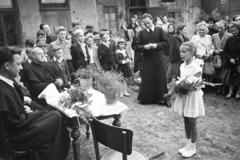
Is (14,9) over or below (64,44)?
over

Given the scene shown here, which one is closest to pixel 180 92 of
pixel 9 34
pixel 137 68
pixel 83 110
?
pixel 83 110

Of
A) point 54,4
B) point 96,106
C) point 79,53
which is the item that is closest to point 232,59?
point 79,53

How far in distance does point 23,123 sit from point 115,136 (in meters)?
1.29

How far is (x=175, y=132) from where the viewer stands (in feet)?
15.3

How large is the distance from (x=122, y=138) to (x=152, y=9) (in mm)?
12621

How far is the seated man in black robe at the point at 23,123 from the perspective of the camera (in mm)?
2787

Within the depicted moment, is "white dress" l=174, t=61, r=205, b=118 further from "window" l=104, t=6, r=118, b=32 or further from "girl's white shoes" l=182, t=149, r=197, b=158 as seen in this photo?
"window" l=104, t=6, r=118, b=32

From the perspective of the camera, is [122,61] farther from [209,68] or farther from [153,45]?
[209,68]

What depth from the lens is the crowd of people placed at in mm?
2941

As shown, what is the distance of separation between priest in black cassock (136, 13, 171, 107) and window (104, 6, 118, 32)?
259 inches

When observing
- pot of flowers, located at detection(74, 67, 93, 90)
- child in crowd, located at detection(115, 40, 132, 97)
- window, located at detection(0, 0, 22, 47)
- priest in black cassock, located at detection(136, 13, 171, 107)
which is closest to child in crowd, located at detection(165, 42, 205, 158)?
pot of flowers, located at detection(74, 67, 93, 90)

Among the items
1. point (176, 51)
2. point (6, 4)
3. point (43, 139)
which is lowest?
point (43, 139)

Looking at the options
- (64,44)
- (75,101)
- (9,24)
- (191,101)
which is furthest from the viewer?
(9,24)

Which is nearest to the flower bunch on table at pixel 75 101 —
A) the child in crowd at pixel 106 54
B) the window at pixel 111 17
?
Answer: the child in crowd at pixel 106 54
